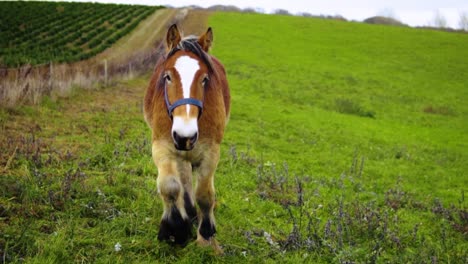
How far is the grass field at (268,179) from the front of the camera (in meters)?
4.62

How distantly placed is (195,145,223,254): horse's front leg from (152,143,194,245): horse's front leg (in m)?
0.23

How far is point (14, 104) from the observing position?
10.4 m

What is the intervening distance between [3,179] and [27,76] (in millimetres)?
7819

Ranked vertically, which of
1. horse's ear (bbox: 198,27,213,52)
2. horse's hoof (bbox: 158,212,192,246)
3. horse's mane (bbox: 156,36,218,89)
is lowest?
horse's hoof (bbox: 158,212,192,246)

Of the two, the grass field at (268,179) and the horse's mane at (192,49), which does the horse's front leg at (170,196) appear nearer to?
the grass field at (268,179)

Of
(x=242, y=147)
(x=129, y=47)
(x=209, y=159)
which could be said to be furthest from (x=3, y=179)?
(x=129, y=47)

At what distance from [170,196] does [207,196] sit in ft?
1.64

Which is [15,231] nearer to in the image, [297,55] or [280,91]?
[280,91]

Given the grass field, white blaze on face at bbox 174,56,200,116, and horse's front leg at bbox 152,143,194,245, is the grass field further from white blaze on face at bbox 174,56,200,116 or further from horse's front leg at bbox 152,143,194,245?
white blaze on face at bbox 174,56,200,116

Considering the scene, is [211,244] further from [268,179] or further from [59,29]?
[59,29]

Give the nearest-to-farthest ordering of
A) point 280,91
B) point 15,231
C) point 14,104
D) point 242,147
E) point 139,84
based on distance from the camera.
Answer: point 15,231
point 14,104
point 242,147
point 139,84
point 280,91

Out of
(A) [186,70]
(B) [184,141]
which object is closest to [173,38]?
(A) [186,70]

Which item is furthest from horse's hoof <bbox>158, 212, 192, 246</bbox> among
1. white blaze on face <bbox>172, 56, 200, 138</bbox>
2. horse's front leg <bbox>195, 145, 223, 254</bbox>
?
white blaze on face <bbox>172, 56, 200, 138</bbox>

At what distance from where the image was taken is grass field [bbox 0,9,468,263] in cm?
462
